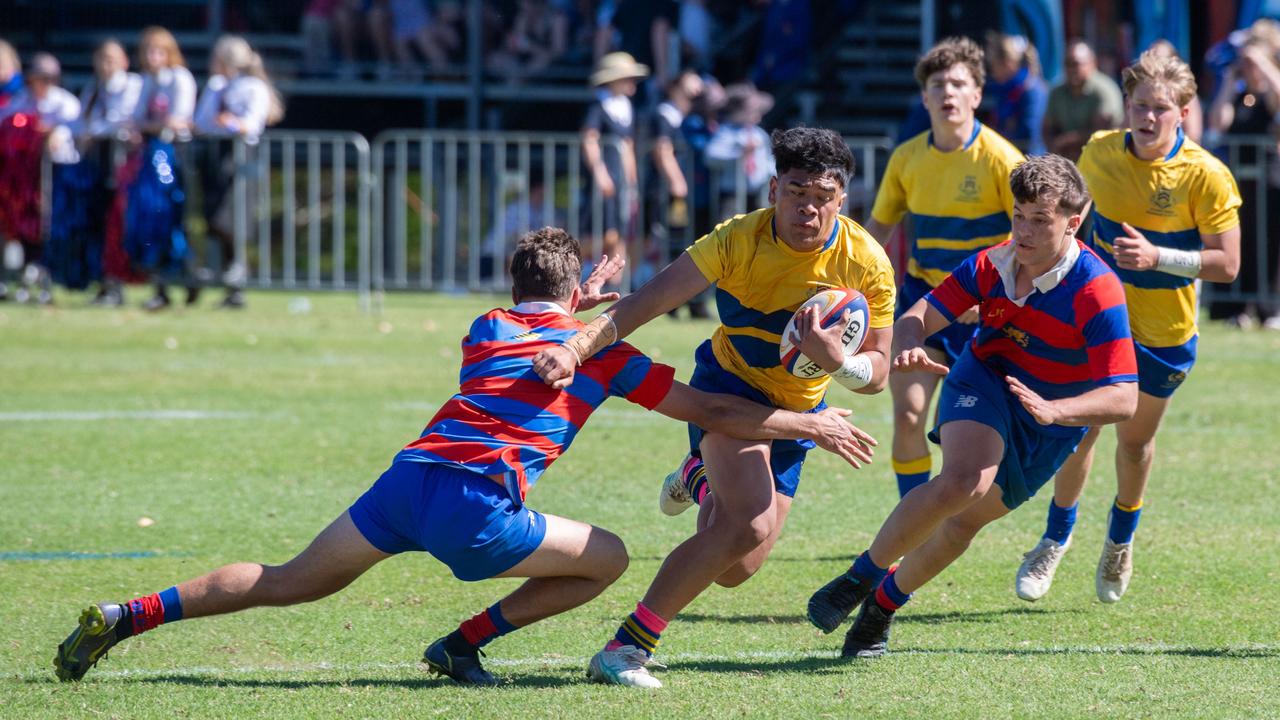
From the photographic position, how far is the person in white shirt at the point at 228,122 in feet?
55.4

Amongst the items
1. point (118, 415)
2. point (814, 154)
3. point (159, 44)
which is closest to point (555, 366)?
point (814, 154)

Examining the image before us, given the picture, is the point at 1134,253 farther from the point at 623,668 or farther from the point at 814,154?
the point at 623,668

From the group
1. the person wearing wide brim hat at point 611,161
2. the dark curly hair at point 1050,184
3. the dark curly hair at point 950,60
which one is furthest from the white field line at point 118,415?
the person wearing wide brim hat at point 611,161

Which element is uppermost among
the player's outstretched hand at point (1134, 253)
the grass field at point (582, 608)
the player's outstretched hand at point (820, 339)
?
the player's outstretched hand at point (1134, 253)

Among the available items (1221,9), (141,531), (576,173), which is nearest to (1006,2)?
(1221,9)

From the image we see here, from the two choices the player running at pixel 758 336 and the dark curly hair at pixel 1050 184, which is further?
the dark curly hair at pixel 1050 184

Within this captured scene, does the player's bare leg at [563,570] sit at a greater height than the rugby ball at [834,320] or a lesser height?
lesser

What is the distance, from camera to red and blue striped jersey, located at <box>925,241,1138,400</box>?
580cm

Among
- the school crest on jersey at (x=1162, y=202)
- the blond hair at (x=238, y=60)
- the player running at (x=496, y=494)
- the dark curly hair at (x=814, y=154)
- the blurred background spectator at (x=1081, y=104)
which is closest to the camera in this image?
the player running at (x=496, y=494)

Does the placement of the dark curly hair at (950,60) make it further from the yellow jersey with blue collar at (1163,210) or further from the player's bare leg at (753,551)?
the player's bare leg at (753,551)

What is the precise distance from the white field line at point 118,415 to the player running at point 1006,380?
6136mm

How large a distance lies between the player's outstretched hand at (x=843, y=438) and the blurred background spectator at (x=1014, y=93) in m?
9.43

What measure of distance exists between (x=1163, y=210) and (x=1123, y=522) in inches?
49.1

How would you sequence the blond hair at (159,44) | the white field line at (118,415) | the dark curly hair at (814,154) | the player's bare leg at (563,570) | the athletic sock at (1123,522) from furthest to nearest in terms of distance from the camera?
the blond hair at (159,44) → the white field line at (118,415) → the athletic sock at (1123,522) → the dark curly hair at (814,154) → the player's bare leg at (563,570)
